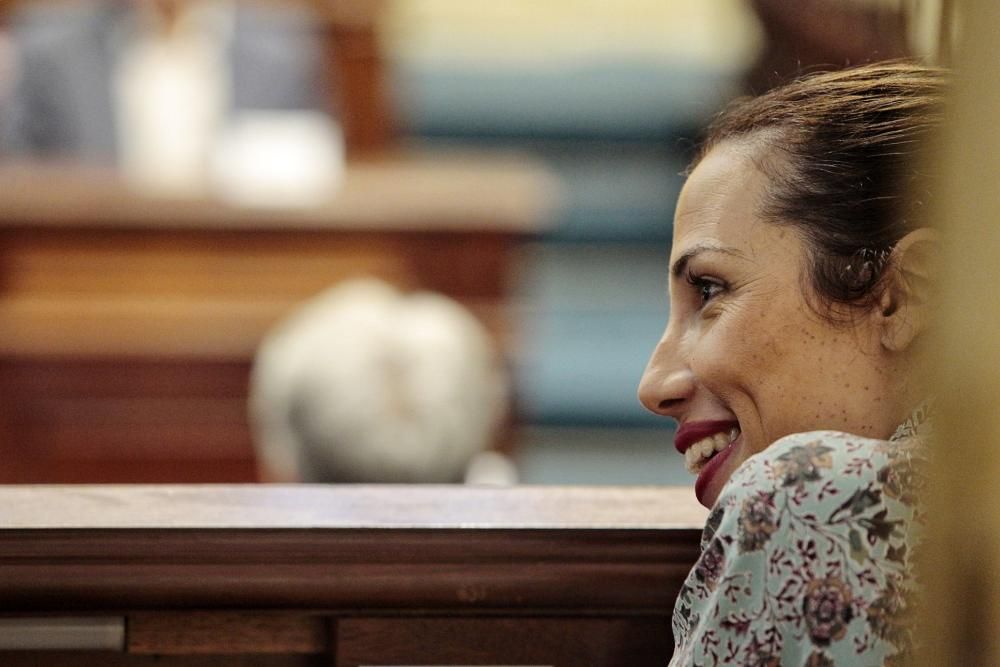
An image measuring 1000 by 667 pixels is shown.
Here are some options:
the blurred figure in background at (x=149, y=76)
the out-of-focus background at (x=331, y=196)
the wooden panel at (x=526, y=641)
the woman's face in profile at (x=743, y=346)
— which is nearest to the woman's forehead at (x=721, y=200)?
the woman's face in profile at (x=743, y=346)

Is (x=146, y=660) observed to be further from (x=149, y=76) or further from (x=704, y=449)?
(x=149, y=76)

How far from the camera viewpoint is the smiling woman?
2.29ft

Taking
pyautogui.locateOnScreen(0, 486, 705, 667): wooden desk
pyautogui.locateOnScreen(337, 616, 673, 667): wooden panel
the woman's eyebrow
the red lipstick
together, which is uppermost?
the woman's eyebrow

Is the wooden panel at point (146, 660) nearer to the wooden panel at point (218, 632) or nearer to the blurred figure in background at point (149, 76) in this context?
the wooden panel at point (218, 632)

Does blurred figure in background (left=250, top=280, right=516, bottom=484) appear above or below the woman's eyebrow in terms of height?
below

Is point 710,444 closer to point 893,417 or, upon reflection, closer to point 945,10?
point 893,417

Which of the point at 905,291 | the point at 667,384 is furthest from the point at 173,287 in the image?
the point at 905,291

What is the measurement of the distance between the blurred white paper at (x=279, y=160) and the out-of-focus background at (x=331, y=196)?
0.01 m

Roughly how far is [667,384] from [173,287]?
3.39 m

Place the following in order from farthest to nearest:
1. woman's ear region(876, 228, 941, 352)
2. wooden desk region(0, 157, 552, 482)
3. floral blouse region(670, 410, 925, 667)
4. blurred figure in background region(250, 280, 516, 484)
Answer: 1. wooden desk region(0, 157, 552, 482)
2. blurred figure in background region(250, 280, 516, 484)
3. woman's ear region(876, 228, 941, 352)
4. floral blouse region(670, 410, 925, 667)

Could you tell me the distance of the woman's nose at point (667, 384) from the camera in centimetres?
92

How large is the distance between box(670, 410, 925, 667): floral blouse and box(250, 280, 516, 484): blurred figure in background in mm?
1288

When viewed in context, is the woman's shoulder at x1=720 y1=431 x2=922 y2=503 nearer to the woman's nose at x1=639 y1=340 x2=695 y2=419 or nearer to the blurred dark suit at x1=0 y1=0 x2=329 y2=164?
the woman's nose at x1=639 y1=340 x2=695 y2=419

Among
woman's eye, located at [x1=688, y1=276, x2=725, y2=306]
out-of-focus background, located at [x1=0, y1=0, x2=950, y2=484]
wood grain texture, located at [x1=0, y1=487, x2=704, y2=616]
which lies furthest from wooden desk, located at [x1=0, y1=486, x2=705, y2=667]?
out-of-focus background, located at [x1=0, y1=0, x2=950, y2=484]
